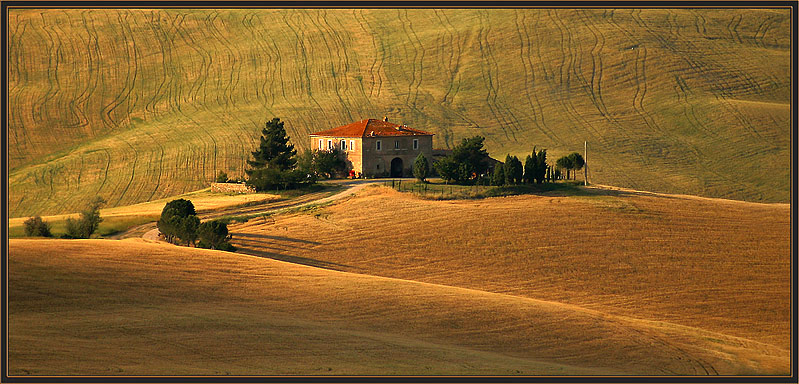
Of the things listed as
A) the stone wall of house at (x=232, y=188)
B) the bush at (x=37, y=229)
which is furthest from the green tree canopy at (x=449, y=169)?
the bush at (x=37, y=229)

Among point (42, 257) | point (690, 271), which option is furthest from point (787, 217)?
point (42, 257)

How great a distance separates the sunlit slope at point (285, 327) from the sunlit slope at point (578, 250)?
6.65 metres

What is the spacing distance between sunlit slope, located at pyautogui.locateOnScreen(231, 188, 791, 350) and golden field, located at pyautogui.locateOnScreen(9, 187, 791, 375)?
14 centimetres

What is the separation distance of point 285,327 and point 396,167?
41002 millimetres

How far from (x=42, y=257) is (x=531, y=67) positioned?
84.2 meters

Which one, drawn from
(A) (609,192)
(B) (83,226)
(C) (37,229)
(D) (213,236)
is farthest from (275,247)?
(A) (609,192)

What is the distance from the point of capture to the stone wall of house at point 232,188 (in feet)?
228

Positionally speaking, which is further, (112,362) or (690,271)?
(690,271)

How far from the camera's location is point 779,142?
339 ft

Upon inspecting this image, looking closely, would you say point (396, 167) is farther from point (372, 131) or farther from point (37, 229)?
point (37, 229)

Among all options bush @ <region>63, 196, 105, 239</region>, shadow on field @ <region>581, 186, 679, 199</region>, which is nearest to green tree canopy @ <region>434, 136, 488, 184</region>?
shadow on field @ <region>581, 186, 679, 199</region>

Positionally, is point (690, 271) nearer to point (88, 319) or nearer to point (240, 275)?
point (240, 275)

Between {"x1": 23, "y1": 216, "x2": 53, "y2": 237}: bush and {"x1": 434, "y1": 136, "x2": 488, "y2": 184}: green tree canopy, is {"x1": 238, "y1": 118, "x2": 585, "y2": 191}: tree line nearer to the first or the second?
{"x1": 434, "y1": 136, "x2": 488, "y2": 184}: green tree canopy

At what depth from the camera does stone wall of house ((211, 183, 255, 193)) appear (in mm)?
69569
